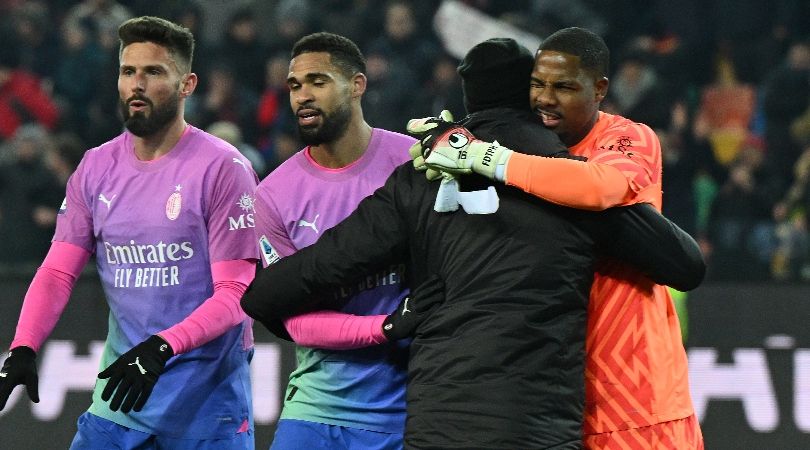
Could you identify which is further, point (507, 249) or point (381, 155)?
point (381, 155)

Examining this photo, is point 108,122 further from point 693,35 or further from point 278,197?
point 278,197

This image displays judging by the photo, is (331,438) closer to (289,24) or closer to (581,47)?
(581,47)

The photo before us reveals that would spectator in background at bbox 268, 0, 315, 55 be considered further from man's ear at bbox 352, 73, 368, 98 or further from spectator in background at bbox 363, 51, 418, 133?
man's ear at bbox 352, 73, 368, 98

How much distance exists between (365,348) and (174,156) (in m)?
1.02

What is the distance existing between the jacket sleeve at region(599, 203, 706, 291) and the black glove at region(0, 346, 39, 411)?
197cm

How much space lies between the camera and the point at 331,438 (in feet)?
14.2

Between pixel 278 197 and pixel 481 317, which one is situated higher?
pixel 278 197

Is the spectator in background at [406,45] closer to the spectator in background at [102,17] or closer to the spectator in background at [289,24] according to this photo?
the spectator in background at [289,24]

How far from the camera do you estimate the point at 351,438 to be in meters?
4.32

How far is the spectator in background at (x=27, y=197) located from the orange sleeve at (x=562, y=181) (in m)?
6.10

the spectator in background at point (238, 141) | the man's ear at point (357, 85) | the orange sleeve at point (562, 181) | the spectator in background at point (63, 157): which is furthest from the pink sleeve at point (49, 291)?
the spectator in background at point (63, 157)

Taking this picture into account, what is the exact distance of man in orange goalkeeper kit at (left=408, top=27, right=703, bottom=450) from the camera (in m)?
3.70

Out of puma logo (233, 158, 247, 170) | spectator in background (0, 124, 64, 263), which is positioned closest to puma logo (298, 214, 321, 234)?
puma logo (233, 158, 247, 170)

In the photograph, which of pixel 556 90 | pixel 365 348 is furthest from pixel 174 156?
pixel 556 90
